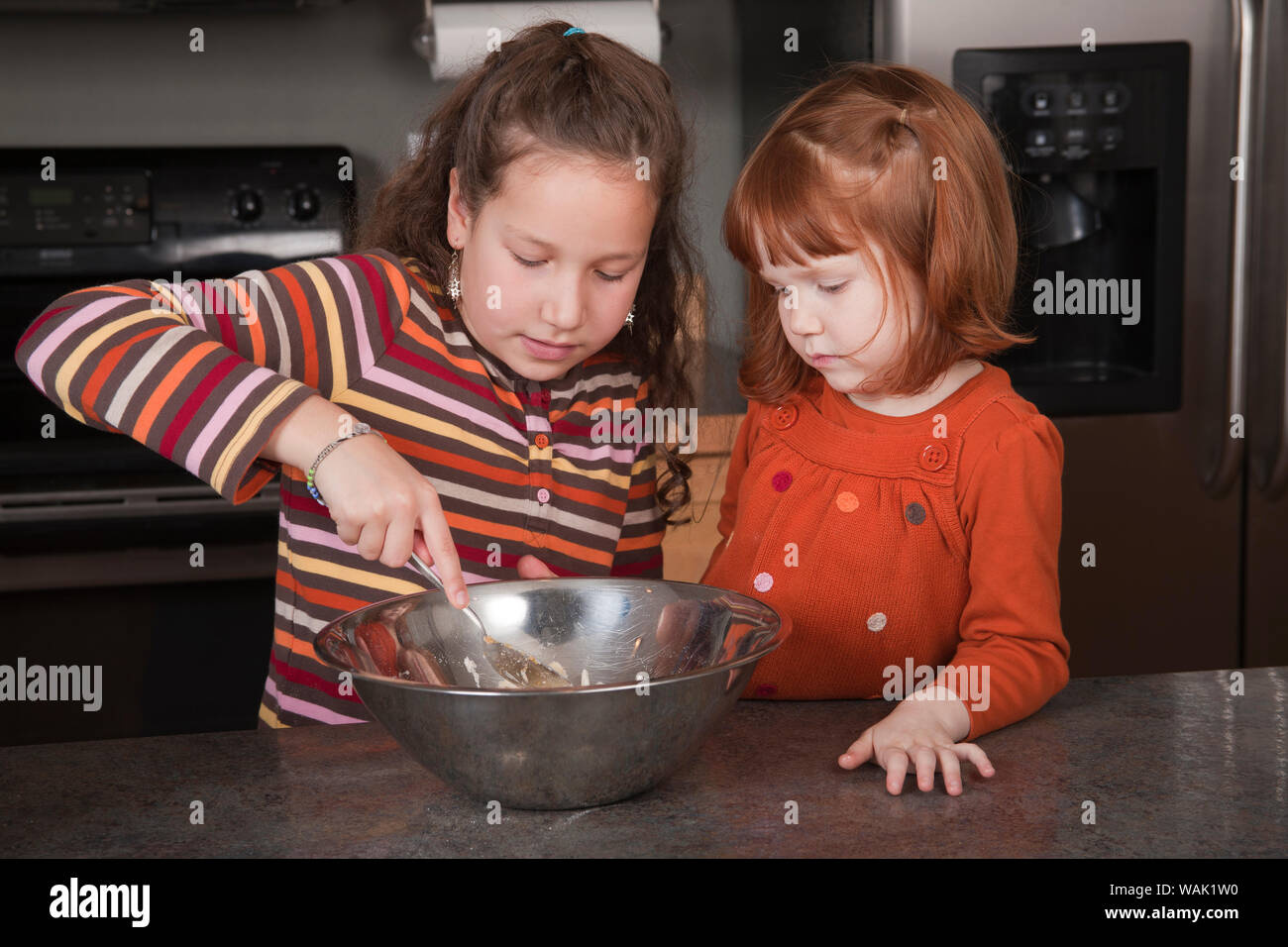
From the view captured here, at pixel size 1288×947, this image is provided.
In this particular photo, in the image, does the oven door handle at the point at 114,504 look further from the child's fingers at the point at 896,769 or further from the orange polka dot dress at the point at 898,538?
the child's fingers at the point at 896,769

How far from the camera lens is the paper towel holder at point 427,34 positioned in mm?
2061

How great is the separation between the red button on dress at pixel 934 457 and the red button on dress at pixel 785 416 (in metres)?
0.17

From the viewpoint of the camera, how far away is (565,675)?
0.88 m

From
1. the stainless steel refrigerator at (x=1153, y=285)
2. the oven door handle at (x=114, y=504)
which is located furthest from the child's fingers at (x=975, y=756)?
the oven door handle at (x=114, y=504)

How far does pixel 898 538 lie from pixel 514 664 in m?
0.41

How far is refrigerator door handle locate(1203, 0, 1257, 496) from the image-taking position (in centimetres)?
191

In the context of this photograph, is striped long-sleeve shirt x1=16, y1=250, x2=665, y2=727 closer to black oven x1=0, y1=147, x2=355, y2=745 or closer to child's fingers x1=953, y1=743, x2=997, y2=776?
child's fingers x1=953, y1=743, x2=997, y2=776

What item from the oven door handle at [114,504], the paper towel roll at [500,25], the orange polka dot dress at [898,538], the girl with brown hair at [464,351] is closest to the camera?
the girl with brown hair at [464,351]

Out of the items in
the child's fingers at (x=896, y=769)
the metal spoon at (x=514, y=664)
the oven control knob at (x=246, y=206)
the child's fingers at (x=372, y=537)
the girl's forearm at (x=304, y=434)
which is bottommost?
the child's fingers at (x=896, y=769)

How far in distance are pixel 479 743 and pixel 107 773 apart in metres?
0.29

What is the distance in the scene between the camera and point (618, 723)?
2.24 ft

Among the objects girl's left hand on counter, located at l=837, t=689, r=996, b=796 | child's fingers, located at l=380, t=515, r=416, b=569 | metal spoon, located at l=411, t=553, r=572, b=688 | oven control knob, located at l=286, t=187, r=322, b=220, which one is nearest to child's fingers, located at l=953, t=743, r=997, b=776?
girl's left hand on counter, located at l=837, t=689, r=996, b=796

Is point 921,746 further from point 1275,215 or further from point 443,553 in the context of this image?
point 1275,215
